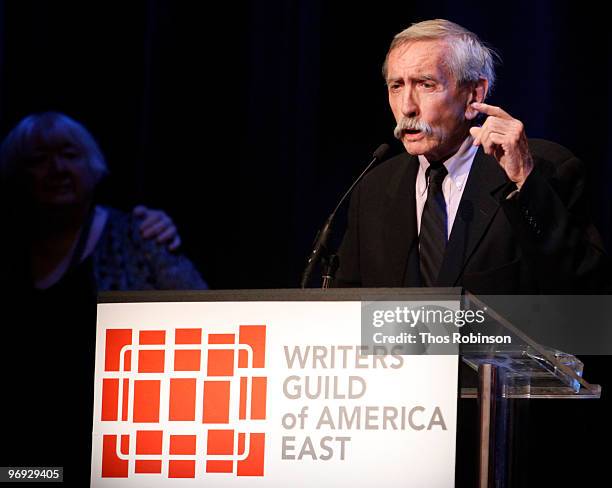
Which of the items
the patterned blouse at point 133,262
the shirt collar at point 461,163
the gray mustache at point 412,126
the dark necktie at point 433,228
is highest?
the gray mustache at point 412,126

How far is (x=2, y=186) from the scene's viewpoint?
3953 mm

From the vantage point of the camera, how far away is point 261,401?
1.67 metres

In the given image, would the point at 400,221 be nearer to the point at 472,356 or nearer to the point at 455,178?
the point at 455,178

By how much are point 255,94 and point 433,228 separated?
4.03 feet

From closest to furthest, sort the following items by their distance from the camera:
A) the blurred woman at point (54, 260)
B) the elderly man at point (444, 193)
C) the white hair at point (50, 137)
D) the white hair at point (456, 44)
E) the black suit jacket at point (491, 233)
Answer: the black suit jacket at point (491, 233)
the elderly man at point (444, 193)
the white hair at point (456, 44)
the blurred woman at point (54, 260)
the white hair at point (50, 137)

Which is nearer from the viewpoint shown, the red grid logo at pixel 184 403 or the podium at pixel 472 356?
the podium at pixel 472 356

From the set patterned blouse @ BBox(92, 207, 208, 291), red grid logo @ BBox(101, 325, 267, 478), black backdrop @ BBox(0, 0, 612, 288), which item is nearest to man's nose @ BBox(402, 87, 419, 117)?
black backdrop @ BBox(0, 0, 612, 288)

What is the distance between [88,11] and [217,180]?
95 cm

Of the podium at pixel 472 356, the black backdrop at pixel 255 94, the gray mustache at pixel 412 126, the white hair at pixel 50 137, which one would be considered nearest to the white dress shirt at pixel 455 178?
the gray mustache at pixel 412 126

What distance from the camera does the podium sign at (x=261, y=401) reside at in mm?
1594

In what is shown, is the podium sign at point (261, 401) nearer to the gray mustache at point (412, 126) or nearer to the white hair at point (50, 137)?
the gray mustache at point (412, 126)

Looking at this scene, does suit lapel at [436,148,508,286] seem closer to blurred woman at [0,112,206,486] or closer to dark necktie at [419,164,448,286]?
dark necktie at [419,164,448,286]

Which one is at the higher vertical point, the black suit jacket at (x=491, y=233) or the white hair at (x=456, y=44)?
the white hair at (x=456, y=44)

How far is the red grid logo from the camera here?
1.67 metres
